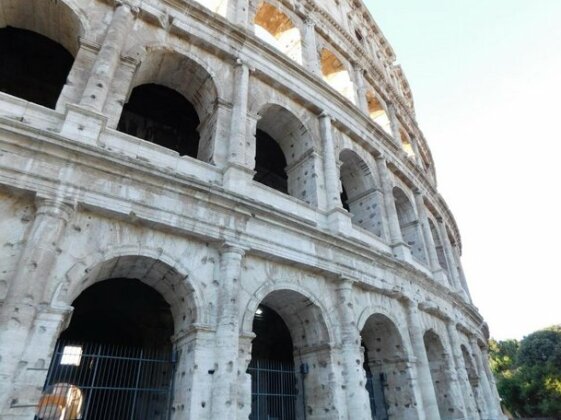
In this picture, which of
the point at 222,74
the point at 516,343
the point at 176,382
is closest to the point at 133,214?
the point at 176,382

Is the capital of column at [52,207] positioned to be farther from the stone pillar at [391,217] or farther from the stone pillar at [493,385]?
the stone pillar at [493,385]

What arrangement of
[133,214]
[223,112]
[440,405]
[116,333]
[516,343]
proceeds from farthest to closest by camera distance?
[516,343] < [440,405] < [116,333] < [223,112] < [133,214]

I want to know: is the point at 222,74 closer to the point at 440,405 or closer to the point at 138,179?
the point at 138,179

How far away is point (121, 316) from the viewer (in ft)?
28.9

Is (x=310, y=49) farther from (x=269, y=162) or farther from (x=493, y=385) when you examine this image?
(x=493, y=385)

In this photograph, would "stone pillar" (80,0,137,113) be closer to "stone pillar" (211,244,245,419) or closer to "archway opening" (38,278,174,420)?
"stone pillar" (211,244,245,419)

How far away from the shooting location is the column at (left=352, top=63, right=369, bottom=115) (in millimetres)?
12773

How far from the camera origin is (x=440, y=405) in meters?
9.71

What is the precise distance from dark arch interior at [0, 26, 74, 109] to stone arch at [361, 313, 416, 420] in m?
8.99

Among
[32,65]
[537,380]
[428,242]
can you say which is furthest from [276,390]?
[537,380]

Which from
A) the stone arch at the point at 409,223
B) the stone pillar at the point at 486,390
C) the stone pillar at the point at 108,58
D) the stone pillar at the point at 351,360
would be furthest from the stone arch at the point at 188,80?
the stone pillar at the point at 486,390

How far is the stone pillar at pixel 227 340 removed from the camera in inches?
201

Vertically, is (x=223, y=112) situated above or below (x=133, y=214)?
above

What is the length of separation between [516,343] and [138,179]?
4055 centimetres
